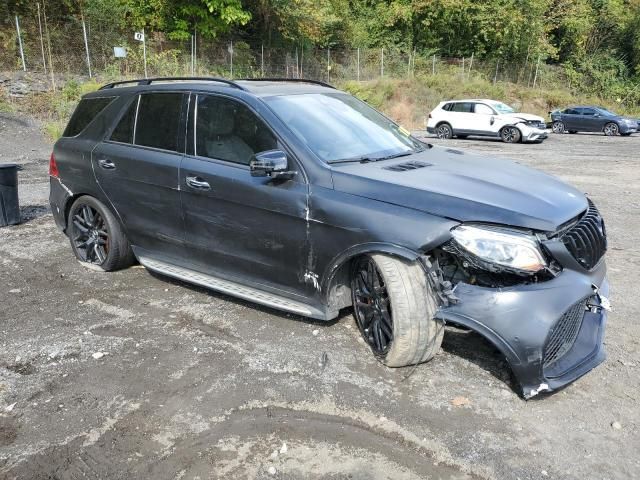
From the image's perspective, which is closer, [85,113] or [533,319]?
[533,319]

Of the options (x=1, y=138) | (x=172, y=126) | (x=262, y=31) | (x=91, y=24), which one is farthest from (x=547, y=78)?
(x=172, y=126)

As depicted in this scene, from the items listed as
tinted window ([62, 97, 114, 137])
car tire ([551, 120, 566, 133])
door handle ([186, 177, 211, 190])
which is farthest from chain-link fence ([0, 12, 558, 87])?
door handle ([186, 177, 211, 190])

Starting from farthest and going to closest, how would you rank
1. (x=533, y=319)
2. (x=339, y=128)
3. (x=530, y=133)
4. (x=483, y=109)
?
(x=483, y=109)
(x=530, y=133)
(x=339, y=128)
(x=533, y=319)

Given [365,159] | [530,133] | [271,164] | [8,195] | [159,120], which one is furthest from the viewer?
[530,133]

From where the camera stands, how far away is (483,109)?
22.7 m

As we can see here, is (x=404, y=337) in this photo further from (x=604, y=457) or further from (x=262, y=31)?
(x=262, y=31)

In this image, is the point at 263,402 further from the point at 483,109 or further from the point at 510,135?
the point at 483,109

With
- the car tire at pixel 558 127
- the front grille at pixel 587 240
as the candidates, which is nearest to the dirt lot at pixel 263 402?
the front grille at pixel 587 240

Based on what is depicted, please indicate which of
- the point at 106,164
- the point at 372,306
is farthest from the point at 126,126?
the point at 372,306

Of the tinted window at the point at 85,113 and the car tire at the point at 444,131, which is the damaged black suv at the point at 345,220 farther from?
the car tire at the point at 444,131

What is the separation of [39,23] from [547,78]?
102 feet

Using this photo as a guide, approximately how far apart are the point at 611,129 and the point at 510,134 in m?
7.41

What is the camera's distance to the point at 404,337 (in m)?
3.47

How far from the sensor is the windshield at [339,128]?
4.07m
